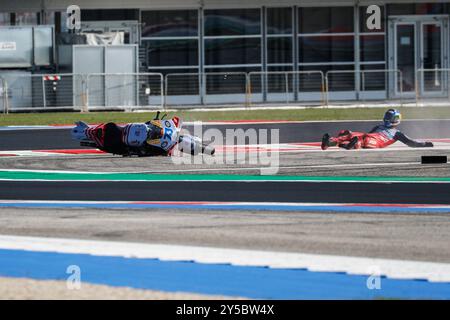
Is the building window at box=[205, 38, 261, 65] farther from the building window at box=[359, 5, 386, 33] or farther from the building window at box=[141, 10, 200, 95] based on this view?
the building window at box=[359, 5, 386, 33]

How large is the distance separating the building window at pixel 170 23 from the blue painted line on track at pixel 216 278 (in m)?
26.6

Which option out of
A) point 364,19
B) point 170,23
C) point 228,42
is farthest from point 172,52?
point 364,19

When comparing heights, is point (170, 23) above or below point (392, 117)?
above

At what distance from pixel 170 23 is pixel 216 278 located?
27732mm

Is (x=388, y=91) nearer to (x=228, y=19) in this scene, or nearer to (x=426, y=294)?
(x=228, y=19)

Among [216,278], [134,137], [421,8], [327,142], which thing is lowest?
[216,278]

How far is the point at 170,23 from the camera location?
115 feet

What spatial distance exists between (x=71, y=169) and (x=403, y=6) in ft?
73.1

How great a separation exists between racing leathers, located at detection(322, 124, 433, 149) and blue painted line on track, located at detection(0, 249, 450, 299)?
33.8ft

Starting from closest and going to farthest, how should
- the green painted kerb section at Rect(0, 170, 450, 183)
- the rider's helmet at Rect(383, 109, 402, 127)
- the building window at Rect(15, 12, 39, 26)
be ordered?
the green painted kerb section at Rect(0, 170, 450, 183) < the rider's helmet at Rect(383, 109, 402, 127) < the building window at Rect(15, 12, 39, 26)

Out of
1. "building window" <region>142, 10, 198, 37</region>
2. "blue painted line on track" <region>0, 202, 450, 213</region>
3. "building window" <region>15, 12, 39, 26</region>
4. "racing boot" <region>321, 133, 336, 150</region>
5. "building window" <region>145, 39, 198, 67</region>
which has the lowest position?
"blue painted line on track" <region>0, 202, 450, 213</region>

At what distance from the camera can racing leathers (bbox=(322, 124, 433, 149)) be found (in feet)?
61.0

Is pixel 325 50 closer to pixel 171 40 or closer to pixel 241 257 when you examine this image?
pixel 171 40

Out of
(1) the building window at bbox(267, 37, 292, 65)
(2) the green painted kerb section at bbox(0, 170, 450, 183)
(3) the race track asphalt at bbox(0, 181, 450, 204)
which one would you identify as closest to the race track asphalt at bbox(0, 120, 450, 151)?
(2) the green painted kerb section at bbox(0, 170, 450, 183)
